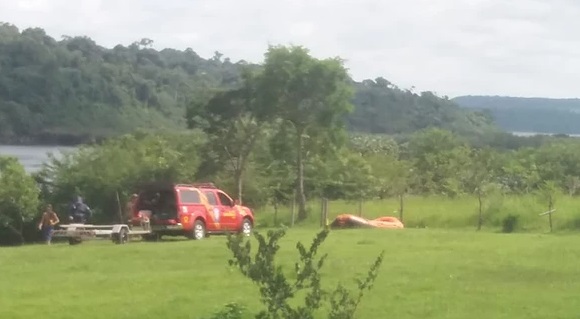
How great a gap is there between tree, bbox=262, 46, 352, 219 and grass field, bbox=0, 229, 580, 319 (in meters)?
14.5

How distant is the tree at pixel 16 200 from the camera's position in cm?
4072

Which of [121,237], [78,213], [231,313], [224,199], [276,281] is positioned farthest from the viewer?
[224,199]

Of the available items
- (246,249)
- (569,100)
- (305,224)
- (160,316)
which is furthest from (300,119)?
(569,100)

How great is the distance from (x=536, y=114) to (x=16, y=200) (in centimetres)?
14214

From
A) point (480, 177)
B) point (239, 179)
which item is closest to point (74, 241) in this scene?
point (239, 179)

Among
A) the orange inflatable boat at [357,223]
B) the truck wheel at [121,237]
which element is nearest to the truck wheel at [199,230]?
the truck wheel at [121,237]

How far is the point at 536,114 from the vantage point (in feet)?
570

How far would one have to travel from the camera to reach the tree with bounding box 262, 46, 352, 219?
1614 inches

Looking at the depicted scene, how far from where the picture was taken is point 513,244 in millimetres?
25203

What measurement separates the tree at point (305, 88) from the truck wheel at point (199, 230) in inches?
412

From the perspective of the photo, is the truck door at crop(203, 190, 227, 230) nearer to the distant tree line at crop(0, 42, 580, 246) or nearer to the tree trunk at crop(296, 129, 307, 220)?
the tree trunk at crop(296, 129, 307, 220)

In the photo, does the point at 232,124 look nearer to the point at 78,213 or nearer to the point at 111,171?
the point at 111,171

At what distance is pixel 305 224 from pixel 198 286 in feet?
73.2

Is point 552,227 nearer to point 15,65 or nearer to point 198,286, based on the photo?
point 198,286
